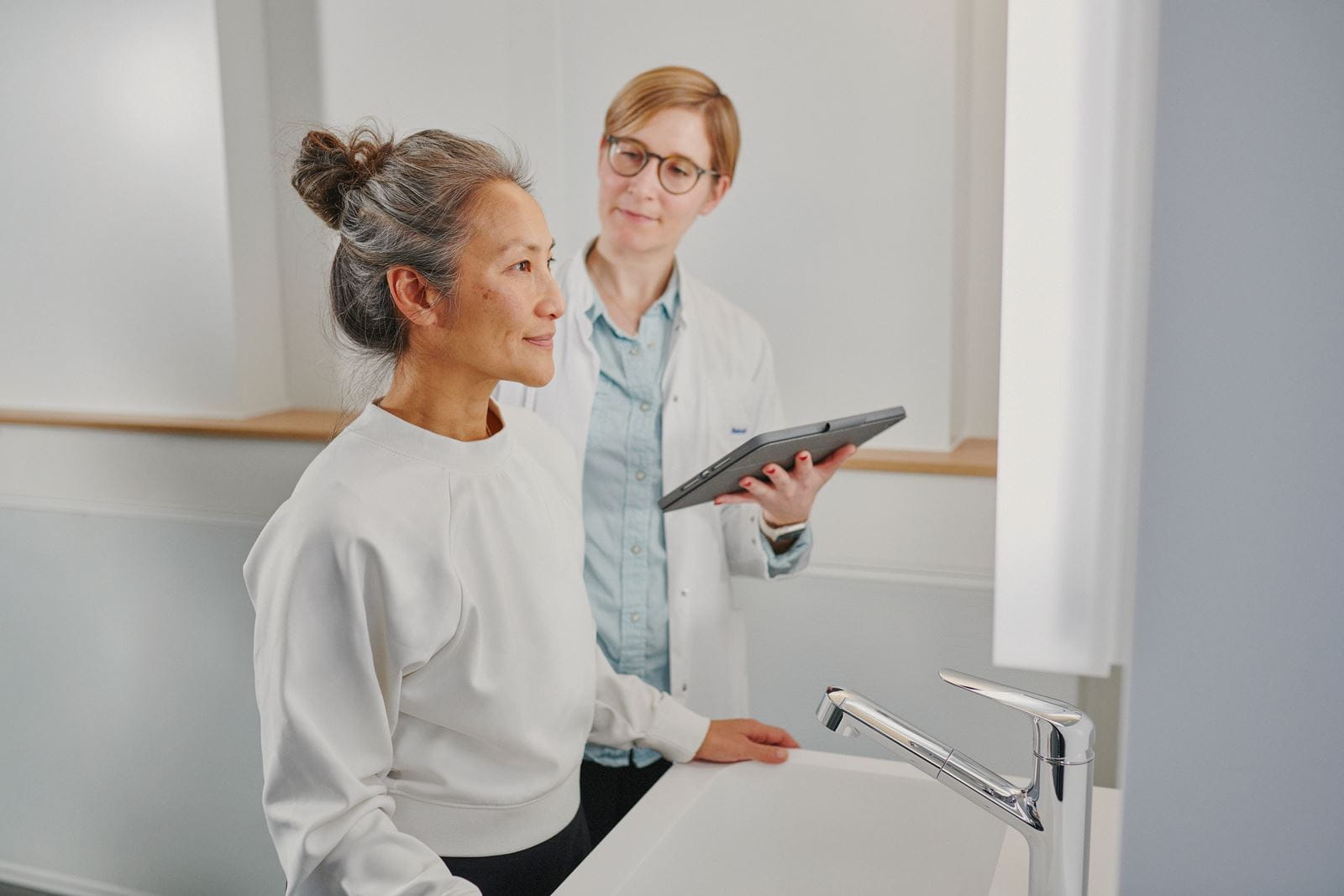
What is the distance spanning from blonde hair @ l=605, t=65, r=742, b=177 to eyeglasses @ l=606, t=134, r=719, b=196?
3 centimetres

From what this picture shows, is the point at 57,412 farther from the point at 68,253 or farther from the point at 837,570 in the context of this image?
the point at 837,570

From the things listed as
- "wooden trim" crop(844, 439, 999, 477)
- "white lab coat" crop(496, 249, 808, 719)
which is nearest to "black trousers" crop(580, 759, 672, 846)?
"white lab coat" crop(496, 249, 808, 719)

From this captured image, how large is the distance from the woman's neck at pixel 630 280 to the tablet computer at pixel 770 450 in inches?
14.1

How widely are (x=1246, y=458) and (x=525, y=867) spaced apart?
2.97 ft

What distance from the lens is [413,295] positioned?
1062mm

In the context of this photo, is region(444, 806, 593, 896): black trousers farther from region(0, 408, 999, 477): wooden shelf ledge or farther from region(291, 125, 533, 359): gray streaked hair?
region(0, 408, 999, 477): wooden shelf ledge

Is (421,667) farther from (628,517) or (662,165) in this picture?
(662,165)

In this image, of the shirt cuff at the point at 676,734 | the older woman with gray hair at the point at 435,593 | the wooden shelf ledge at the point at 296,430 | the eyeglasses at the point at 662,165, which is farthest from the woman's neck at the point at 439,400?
the wooden shelf ledge at the point at 296,430

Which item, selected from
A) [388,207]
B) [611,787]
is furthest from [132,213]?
[611,787]

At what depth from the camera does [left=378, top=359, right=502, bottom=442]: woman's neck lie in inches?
41.6

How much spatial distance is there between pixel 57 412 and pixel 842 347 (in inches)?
65.8

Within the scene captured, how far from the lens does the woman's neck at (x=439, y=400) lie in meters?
1.06

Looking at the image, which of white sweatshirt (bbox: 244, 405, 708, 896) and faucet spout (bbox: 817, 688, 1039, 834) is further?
white sweatshirt (bbox: 244, 405, 708, 896)

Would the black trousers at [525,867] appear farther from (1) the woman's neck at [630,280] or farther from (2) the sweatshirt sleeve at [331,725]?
(1) the woman's neck at [630,280]
